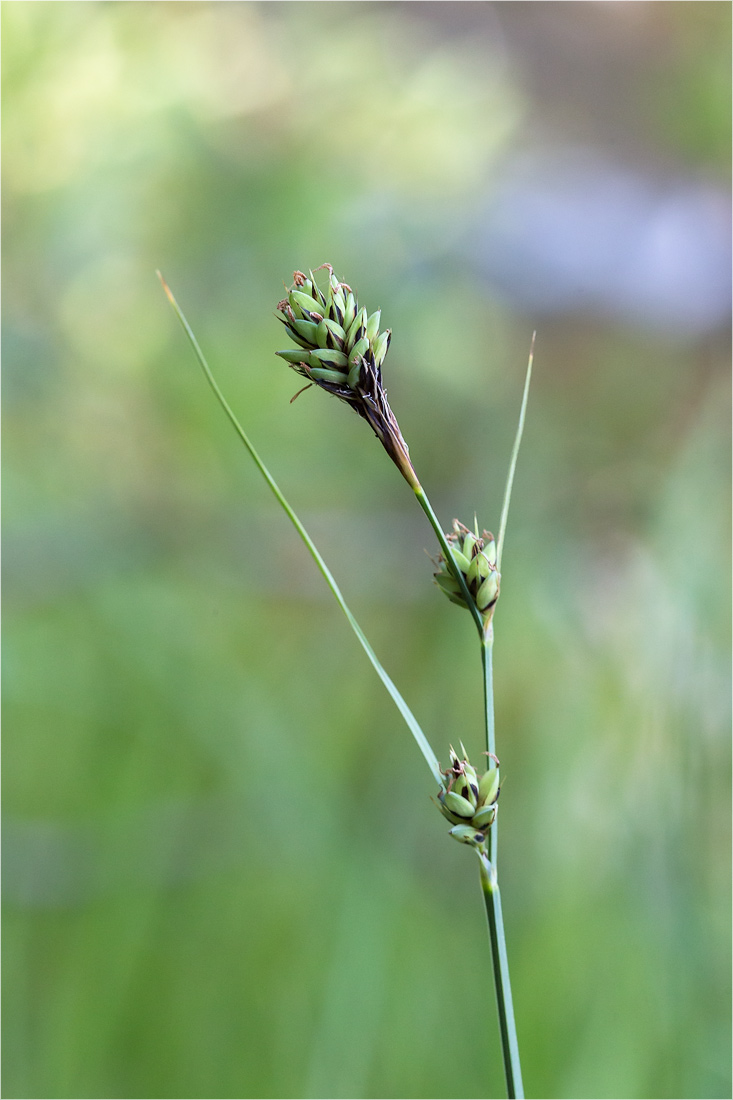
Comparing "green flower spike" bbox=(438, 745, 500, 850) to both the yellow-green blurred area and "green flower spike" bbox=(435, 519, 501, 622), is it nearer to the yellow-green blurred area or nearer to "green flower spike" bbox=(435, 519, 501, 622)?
"green flower spike" bbox=(435, 519, 501, 622)

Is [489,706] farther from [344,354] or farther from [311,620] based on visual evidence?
[311,620]

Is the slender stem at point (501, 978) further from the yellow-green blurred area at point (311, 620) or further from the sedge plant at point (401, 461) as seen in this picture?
the yellow-green blurred area at point (311, 620)

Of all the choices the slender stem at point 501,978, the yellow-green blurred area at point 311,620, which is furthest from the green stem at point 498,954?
the yellow-green blurred area at point 311,620

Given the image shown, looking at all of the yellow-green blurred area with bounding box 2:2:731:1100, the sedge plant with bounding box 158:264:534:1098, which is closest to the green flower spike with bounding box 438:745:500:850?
the sedge plant with bounding box 158:264:534:1098

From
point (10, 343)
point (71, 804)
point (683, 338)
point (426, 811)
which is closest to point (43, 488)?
point (10, 343)

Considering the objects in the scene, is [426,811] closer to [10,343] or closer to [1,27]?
[10,343]
